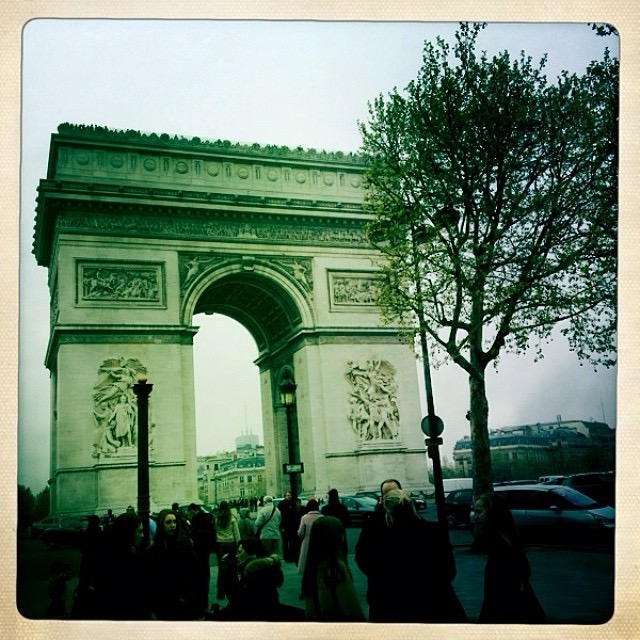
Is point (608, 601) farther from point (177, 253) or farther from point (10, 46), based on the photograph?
point (177, 253)

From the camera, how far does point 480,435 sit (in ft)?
19.2

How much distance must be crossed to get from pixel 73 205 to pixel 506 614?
21.9 ft

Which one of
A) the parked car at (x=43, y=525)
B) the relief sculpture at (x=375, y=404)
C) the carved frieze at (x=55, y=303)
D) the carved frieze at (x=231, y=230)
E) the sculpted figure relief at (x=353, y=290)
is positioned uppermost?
the carved frieze at (x=231, y=230)

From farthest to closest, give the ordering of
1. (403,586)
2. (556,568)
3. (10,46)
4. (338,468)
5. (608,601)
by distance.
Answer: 1. (338,468)
2. (556,568)
3. (10,46)
4. (608,601)
5. (403,586)

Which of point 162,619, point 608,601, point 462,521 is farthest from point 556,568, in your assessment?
point 462,521

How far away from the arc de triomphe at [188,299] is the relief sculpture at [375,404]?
0.7 inches

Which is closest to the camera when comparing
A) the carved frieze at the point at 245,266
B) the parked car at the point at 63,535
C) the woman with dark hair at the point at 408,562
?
the woman with dark hair at the point at 408,562

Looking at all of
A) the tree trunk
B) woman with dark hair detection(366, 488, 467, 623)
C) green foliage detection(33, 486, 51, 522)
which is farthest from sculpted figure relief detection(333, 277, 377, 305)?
woman with dark hair detection(366, 488, 467, 623)

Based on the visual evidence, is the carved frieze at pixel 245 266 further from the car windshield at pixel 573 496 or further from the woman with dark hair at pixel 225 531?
the car windshield at pixel 573 496

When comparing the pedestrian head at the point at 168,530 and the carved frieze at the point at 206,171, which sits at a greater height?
the carved frieze at the point at 206,171

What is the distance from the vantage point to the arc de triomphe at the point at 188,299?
828 cm

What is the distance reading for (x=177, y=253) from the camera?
9961 mm

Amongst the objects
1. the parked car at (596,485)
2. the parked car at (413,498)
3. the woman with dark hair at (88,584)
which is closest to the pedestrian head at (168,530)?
the woman with dark hair at (88,584)

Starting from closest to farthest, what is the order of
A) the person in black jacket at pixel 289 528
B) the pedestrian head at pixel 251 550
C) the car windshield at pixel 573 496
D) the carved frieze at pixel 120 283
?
the pedestrian head at pixel 251 550
the car windshield at pixel 573 496
the person in black jacket at pixel 289 528
the carved frieze at pixel 120 283
